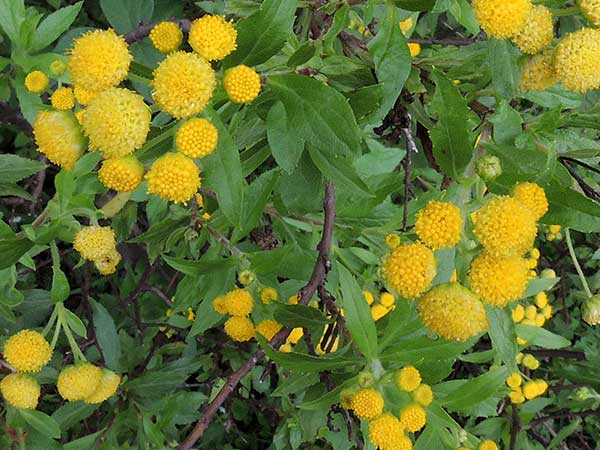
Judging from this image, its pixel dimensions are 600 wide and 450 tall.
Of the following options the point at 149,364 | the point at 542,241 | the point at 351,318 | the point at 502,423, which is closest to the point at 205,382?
the point at 149,364

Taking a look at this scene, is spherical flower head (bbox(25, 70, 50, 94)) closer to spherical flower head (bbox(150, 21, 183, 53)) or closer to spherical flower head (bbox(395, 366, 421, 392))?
spherical flower head (bbox(150, 21, 183, 53))

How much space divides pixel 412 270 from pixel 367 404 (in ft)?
1.14

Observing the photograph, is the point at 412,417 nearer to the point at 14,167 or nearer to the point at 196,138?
the point at 196,138

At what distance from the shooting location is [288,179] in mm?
1666

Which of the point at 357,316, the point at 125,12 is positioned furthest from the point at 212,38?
the point at 125,12

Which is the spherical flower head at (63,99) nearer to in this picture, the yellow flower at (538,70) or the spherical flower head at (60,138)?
the spherical flower head at (60,138)

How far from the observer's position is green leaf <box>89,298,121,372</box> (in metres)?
2.44

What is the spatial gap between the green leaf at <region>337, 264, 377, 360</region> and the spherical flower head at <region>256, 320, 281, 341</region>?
0.32m

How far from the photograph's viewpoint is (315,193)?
1655 mm

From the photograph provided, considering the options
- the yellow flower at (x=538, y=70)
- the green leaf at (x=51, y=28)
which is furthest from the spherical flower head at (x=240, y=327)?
the green leaf at (x=51, y=28)

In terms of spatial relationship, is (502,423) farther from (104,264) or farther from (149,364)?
(104,264)

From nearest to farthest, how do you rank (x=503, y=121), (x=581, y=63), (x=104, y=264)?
(x=581, y=63) → (x=503, y=121) → (x=104, y=264)

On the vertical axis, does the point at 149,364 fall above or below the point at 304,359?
below

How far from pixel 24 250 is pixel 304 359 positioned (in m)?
0.80
